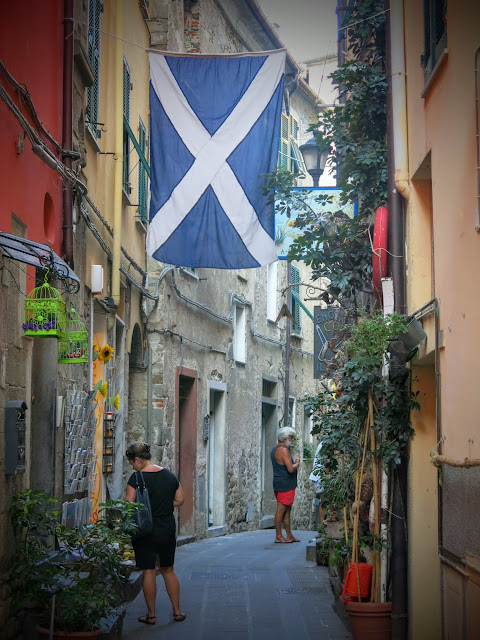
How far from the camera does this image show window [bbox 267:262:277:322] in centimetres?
2300

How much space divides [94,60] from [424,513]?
20.4 feet

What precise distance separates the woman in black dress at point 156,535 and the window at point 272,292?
14038mm

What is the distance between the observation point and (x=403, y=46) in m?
8.88

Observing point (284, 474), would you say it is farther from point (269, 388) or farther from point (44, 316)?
point (269, 388)

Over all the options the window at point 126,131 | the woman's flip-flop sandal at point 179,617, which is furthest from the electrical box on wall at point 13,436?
the window at point 126,131

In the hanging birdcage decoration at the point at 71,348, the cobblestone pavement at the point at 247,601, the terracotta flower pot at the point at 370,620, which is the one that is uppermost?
the hanging birdcage decoration at the point at 71,348

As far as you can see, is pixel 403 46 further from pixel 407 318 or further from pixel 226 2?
pixel 226 2

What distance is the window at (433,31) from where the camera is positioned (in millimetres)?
7102

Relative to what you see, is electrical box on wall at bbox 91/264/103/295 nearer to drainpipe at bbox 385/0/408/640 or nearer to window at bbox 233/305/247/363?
drainpipe at bbox 385/0/408/640

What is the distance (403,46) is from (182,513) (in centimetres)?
974

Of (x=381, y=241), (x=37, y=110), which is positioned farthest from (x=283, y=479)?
(x=37, y=110)

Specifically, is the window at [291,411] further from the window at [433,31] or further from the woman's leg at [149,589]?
the window at [433,31]

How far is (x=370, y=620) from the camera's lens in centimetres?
799

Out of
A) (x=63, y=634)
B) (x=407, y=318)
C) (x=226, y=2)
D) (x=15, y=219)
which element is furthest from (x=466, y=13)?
(x=226, y=2)
